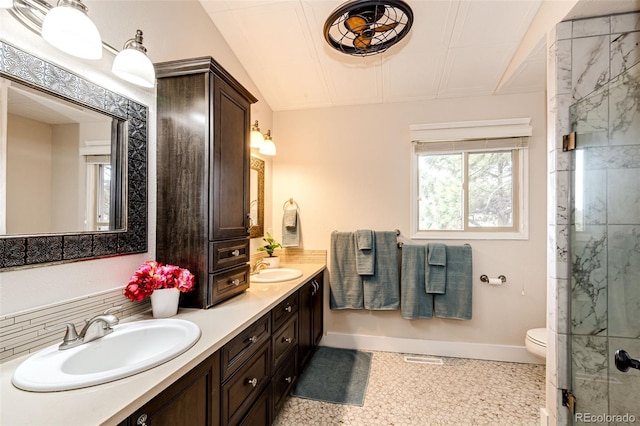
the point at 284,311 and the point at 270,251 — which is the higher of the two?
the point at 270,251

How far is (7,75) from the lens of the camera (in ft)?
3.01

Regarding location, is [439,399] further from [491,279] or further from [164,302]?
[164,302]

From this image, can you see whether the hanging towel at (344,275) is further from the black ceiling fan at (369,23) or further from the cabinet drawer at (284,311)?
the black ceiling fan at (369,23)

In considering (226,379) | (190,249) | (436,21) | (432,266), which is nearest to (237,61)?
(436,21)

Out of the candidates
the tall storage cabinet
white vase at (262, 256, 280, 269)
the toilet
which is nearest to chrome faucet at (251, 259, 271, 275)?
white vase at (262, 256, 280, 269)

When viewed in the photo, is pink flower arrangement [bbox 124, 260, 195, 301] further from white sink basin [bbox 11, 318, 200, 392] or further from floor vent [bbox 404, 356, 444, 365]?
floor vent [bbox 404, 356, 444, 365]

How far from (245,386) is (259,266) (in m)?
1.18

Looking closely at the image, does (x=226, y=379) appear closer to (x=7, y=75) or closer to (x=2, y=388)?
(x=2, y=388)

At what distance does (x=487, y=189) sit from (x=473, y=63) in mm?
1068

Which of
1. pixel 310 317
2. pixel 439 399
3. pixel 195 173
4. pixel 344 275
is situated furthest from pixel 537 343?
pixel 195 173

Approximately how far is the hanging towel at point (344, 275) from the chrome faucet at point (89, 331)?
1.90 metres

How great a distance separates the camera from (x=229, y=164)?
1.59 meters

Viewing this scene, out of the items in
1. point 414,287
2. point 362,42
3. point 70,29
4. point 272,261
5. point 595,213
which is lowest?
point 414,287

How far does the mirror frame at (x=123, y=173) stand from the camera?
943mm
